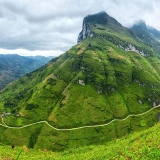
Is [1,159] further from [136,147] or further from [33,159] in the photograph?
[136,147]

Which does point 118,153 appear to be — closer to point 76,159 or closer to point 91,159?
point 91,159

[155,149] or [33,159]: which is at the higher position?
[155,149]

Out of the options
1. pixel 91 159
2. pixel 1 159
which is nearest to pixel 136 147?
pixel 91 159

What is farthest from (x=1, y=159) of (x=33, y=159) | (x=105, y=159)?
(x=105, y=159)

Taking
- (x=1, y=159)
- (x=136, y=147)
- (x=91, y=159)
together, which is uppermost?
(x=136, y=147)

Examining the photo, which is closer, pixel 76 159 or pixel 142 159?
pixel 142 159

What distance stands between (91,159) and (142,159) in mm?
24067

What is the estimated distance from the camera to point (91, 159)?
8650 centimetres

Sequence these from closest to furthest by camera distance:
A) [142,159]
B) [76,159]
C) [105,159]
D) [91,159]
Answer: [142,159] → [105,159] → [91,159] → [76,159]

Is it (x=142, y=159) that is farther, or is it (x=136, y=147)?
(x=136, y=147)

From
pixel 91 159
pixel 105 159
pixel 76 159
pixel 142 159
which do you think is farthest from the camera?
pixel 76 159

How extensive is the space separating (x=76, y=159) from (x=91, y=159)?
12.1m

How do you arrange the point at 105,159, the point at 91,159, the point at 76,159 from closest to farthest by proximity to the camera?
the point at 105,159 < the point at 91,159 < the point at 76,159

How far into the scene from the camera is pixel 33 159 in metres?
90.2
